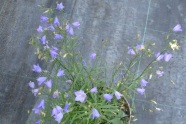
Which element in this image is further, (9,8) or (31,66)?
(9,8)

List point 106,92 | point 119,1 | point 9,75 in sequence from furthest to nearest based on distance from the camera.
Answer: point 119,1 < point 9,75 < point 106,92

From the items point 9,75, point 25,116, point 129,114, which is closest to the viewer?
point 129,114

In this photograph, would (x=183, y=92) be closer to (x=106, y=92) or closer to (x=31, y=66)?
(x=106, y=92)

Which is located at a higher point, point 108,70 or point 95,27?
point 95,27

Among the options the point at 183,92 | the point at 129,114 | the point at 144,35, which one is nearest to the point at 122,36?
the point at 144,35

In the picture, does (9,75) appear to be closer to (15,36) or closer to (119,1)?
(15,36)

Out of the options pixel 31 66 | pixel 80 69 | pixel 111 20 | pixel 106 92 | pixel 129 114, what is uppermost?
pixel 111 20
